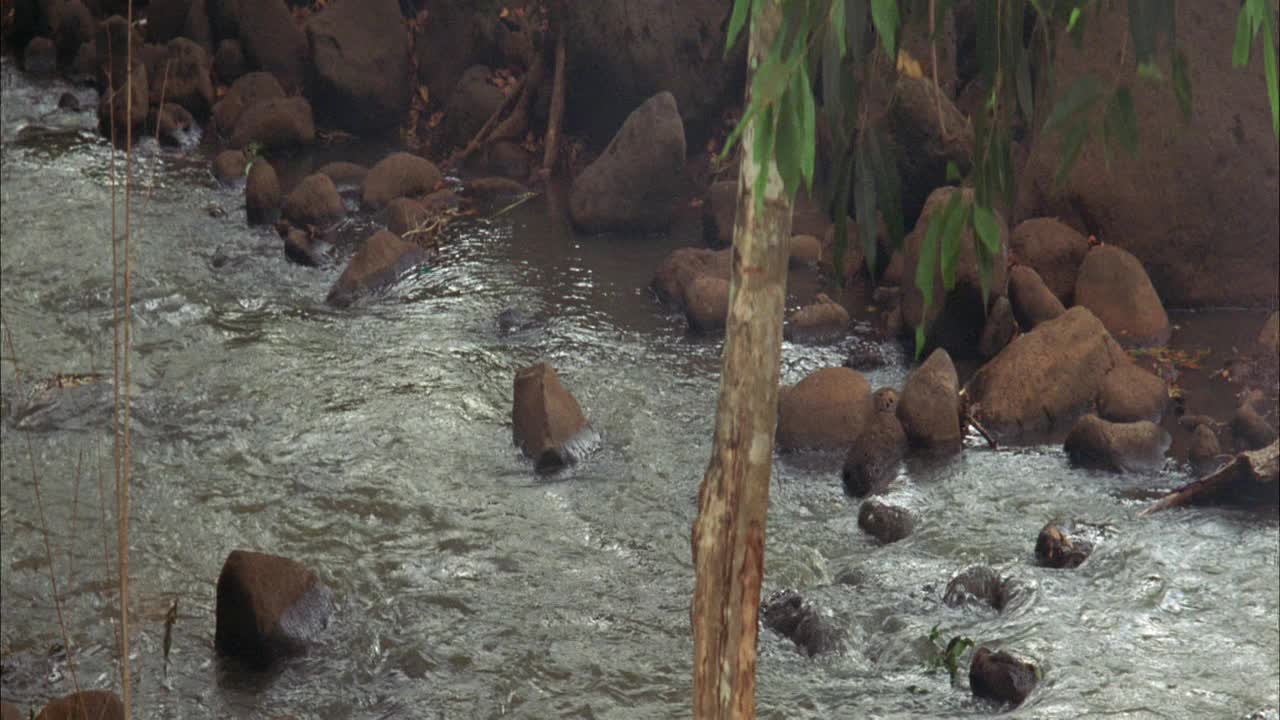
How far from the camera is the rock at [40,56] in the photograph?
14.7 meters

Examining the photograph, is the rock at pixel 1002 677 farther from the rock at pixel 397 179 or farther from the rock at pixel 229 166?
the rock at pixel 229 166

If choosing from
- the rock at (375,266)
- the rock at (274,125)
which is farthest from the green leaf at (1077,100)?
the rock at (274,125)

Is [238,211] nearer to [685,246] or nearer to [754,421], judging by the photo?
[685,246]

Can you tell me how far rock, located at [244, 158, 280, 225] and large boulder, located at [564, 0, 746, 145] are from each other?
9.73 ft

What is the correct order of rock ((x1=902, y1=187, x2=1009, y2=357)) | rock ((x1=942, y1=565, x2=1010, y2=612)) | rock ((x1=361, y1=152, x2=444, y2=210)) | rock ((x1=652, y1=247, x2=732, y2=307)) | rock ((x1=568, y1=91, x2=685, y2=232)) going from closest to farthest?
1. rock ((x1=942, y1=565, x2=1010, y2=612))
2. rock ((x1=902, y1=187, x2=1009, y2=357))
3. rock ((x1=652, y1=247, x2=732, y2=307))
4. rock ((x1=568, y1=91, x2=685, y2=232))
5. rock ((x1=361, y1=152, x2=444, y2=210))

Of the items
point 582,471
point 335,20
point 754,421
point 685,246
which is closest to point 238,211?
point 335,20

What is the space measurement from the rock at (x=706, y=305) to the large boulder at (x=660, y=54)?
3.26m

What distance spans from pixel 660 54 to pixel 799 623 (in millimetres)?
6772

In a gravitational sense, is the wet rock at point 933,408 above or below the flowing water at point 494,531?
above

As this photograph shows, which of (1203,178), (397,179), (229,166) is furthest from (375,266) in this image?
(1203,178)

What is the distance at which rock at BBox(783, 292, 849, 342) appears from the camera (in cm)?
823

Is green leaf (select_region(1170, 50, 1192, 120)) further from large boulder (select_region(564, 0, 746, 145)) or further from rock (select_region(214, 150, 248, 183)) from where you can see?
rock (select_region(214, 150, 248, 183))

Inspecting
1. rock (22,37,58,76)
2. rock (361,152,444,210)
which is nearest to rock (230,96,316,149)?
rock (361,152,444,210)

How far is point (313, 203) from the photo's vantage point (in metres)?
10.1
